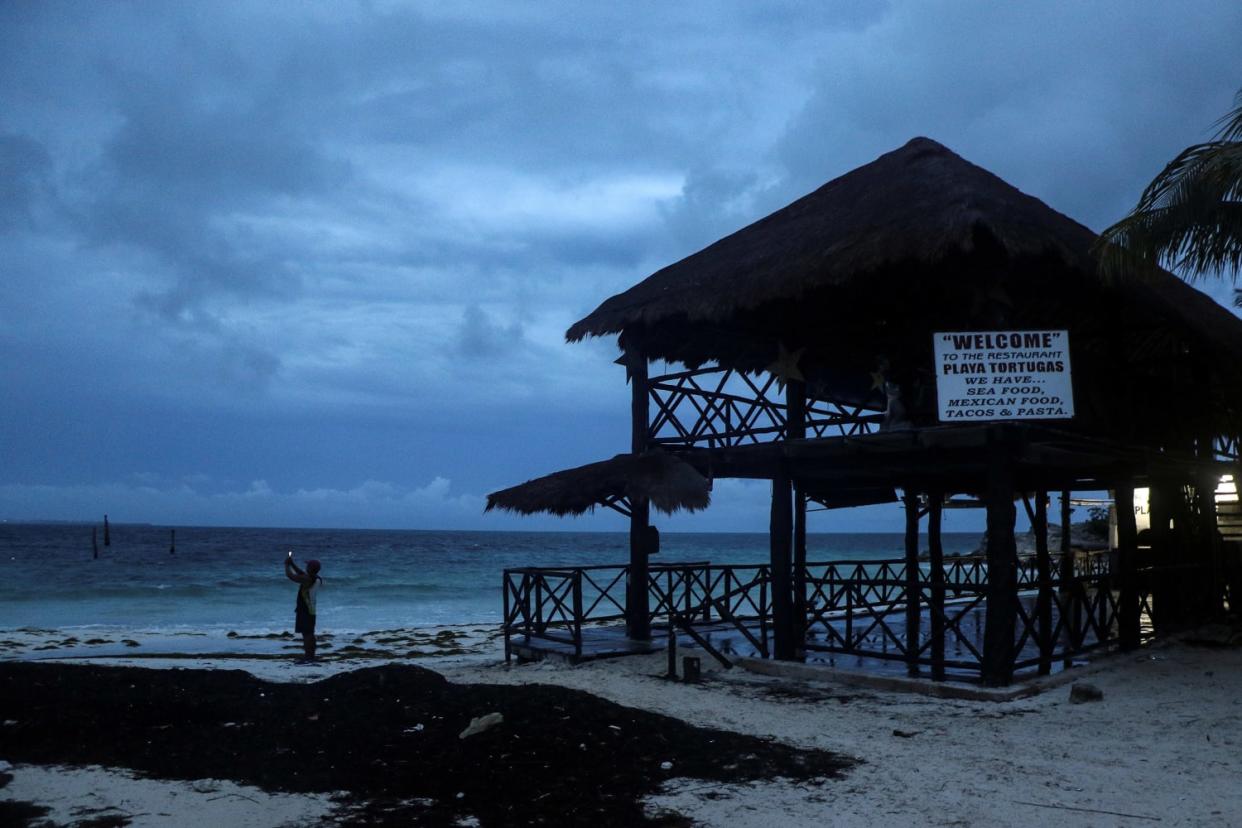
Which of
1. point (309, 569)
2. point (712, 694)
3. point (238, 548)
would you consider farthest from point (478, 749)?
point (238, 548)

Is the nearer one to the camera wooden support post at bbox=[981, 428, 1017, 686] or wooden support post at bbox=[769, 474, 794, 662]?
wooden support post at bbox=[981, 428, 1017, 686]

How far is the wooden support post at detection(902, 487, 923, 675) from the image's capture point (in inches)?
426

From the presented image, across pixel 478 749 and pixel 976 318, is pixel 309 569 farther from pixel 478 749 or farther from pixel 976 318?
pixel 976 318

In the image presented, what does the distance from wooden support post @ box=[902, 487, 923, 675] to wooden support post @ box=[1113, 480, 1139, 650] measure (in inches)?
99.6

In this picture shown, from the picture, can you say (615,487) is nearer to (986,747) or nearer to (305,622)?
(305,622)

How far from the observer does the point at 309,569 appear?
Result: 1434 centimetres

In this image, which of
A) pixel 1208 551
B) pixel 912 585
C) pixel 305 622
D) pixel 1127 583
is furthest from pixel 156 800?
pixel 1208 551

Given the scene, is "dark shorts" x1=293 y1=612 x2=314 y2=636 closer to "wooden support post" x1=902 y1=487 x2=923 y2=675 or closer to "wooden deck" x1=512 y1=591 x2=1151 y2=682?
"wooden deck" x1=512 y1=591 x2=1151 y2=682

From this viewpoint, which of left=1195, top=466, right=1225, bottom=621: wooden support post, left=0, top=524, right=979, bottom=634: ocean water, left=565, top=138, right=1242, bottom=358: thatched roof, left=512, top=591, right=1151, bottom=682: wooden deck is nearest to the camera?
left=565, top=138, right=1242, bottom=358: thatched roof

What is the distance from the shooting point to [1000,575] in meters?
9.77

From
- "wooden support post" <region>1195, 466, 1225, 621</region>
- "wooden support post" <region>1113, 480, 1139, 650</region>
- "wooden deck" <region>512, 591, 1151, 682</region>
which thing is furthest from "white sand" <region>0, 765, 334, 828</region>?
"wooden support post" <region>1195, 466, 1225, 621</region>

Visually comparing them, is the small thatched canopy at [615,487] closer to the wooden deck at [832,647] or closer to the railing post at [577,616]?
the railing post at [577,616]

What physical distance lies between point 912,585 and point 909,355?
2976mm

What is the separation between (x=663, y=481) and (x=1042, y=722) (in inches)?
195
